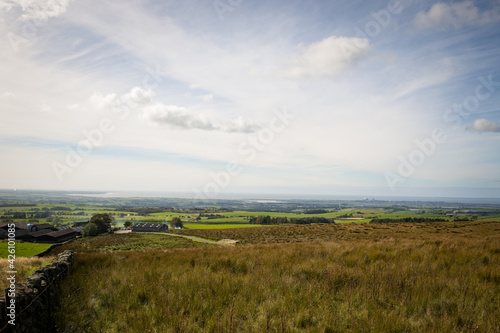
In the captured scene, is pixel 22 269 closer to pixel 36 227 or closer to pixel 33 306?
pixel 33 306

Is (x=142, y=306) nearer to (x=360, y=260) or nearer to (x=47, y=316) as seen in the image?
(x=47, y=316)

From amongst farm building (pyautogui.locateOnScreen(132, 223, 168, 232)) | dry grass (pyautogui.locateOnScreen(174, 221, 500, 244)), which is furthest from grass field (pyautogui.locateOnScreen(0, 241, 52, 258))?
farm building (pyautogui.locateOnScreen(132, 223, 168, 232))

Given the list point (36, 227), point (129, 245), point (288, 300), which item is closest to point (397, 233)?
point (288, 300)

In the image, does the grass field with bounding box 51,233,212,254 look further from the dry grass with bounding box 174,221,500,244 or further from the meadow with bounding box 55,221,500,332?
the meadow with bounding box 55,221,500,332

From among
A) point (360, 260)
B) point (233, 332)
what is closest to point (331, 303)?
point (233, 332)

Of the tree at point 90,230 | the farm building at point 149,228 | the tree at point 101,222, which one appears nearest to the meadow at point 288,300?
the tree at point 90,230

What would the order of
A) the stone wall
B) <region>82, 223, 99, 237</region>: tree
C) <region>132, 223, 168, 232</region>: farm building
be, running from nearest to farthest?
the stone wall, <region>82, 223, 99, 237</region>: tree, <region>132, 223, 168, 232</region>: farm building

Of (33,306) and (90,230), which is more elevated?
(33,306)

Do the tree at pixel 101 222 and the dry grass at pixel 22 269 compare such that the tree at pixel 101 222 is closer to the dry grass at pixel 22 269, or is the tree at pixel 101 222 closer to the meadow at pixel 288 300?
the dry grass at pixel 22 269

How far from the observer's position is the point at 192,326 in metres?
3.77

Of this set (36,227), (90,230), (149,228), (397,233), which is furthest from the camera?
(149,228)

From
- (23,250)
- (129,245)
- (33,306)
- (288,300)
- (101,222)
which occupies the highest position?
(33,306)

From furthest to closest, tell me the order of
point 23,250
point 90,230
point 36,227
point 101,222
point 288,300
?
1. point 101,222
2. point 90,230
3. point 36,227
4. point 23,250
5. point 288,300

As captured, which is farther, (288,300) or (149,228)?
(149,228)
